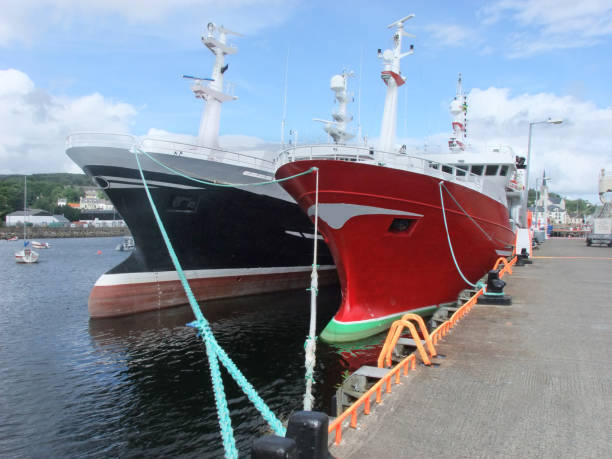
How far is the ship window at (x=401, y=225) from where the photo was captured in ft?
34.1

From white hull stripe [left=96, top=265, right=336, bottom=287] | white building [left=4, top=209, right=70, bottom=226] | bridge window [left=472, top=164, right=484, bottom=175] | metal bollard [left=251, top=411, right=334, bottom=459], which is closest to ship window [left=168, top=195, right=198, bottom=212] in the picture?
white hull stripe [left=96, top=265, right=336, bottom=287]

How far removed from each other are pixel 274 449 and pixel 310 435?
422mm

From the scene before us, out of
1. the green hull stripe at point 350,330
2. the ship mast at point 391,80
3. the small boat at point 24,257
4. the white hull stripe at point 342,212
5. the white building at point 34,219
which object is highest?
the ship mast at point 391,80

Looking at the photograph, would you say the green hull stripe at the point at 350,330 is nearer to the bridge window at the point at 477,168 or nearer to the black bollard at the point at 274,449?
the bridge window at the point at 477,168

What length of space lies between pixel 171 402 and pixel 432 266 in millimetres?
7211

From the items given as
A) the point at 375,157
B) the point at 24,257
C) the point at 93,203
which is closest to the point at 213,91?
the point at 375,157

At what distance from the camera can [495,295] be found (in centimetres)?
959

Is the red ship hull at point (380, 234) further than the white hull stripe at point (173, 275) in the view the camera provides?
No

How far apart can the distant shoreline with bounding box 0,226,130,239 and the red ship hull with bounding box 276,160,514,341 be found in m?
85.5

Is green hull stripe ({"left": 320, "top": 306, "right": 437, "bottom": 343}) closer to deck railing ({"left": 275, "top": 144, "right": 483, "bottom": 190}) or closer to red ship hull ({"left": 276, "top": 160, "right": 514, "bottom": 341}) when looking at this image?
red ship hull ({"left": 276, "top": 160, "right": 514, "bottom": 341})

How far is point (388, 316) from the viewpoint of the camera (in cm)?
1080

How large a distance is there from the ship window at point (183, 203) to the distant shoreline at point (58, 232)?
7950cm

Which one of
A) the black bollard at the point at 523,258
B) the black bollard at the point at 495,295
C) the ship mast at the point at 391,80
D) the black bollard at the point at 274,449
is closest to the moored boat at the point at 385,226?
the black bollard at the point at 495,295

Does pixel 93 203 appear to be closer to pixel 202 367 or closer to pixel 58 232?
pixel 58 232
